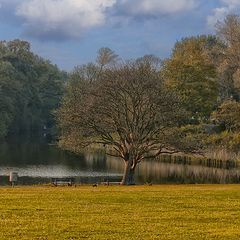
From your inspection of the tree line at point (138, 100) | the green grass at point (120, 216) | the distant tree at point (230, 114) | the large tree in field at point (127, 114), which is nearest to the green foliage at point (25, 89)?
the tree line at point (138, 100)

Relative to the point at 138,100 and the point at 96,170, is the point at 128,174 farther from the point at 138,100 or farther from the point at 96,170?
the point at 96,170

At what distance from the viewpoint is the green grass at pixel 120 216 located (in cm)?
1354

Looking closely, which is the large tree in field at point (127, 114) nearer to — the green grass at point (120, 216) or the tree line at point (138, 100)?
the tree line at point (138, 100)

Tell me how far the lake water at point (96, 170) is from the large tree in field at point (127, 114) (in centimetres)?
678

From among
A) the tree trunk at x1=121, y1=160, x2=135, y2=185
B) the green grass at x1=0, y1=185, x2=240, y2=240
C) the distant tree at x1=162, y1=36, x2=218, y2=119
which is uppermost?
the distant tree at x1=162, y1=36, x2=218, y2=119

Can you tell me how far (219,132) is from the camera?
72.4 m

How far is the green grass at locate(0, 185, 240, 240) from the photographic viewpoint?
13.5 m

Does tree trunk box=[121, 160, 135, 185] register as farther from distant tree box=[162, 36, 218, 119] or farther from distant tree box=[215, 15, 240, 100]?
distant tree box=[215, 15, 240, 100]

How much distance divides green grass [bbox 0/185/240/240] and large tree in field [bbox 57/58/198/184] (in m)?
18.6

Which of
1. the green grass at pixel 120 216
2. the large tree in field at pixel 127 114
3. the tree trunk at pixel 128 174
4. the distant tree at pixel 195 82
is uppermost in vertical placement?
the distant tree at pixel 195 82

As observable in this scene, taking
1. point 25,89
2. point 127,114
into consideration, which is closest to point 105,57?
point 25,89

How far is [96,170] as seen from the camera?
5781cm

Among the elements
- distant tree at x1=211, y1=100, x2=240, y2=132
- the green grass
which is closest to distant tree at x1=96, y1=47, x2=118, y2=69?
distant tree at x1=211, y1=100, x2=240, y2=132

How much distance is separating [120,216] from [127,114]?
85.8 feet
